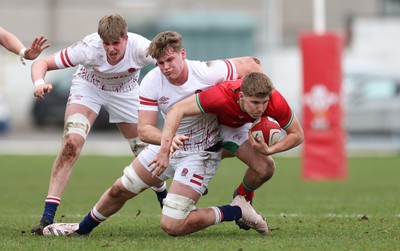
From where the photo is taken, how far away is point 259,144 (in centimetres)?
794

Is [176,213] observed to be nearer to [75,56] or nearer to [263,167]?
[263,167]

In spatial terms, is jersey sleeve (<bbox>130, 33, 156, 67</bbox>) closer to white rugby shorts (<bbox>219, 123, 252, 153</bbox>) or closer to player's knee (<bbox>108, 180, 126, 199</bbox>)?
white rugby shorts (<bbox>219, 123, 252, 153</bbox>)

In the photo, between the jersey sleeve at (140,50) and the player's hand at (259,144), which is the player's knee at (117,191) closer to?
the player's hand at (259,144)

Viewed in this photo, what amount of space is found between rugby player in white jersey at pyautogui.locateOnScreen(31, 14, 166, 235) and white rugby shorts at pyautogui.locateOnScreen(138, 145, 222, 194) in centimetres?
98

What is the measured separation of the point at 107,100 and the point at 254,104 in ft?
7.04

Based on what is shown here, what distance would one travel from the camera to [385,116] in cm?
2298

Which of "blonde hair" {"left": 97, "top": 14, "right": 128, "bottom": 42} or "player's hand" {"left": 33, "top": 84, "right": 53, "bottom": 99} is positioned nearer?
"player's hand" {"left": 33, "top": 84, "right": 53, "bottom": 99}

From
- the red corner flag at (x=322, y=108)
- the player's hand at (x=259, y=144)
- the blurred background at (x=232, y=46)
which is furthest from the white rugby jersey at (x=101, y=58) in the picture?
the blurred background at (x=232, y=46)

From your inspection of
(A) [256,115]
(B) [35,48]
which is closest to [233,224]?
(A) [256,115]

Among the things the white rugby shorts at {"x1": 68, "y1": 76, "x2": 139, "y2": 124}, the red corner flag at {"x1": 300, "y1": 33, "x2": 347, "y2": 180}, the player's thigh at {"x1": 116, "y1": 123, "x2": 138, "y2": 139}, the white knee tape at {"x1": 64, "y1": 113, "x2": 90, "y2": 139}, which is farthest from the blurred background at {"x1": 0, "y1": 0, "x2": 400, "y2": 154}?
the white knee tape at {"x1": 64, "y1": 113, "x2": 90, "y2": 139}

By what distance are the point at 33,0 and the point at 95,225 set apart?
27.2m

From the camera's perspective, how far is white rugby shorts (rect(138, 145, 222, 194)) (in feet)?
27.1

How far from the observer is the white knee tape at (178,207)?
812cm

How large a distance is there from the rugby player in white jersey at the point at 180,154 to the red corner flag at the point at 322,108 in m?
7.52
